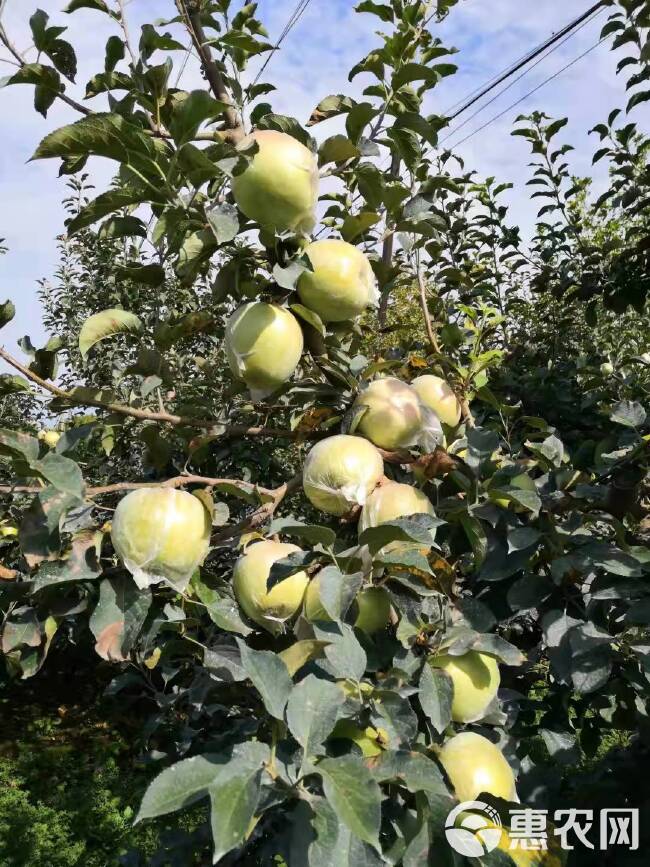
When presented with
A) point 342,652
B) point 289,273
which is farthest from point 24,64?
point 342,652

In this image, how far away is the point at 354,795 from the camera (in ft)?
2.29

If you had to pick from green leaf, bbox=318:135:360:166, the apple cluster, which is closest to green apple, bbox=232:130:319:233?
the apple cluster

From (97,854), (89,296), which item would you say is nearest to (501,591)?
(97,854)

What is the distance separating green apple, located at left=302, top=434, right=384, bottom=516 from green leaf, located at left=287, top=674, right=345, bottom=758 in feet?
1.07

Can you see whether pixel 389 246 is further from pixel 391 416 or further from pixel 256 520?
pixel 256 520

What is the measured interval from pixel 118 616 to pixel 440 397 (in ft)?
2.25

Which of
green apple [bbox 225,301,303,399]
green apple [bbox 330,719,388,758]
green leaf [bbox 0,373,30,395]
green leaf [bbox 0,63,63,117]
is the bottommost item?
green apple [bbox 330,719,388,758]

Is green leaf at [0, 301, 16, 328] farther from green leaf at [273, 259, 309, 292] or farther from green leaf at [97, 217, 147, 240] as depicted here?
green leaf at [273, 259, 309, 292]

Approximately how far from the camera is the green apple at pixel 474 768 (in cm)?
96

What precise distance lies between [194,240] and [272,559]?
21.0 inches

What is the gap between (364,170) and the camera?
4.00 feet

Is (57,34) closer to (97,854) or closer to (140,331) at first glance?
(140,331)

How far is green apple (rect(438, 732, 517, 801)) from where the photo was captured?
0.96 m

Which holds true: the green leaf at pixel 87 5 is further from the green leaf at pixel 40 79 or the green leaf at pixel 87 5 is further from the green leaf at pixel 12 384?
the green leaf at pixel 12 384
